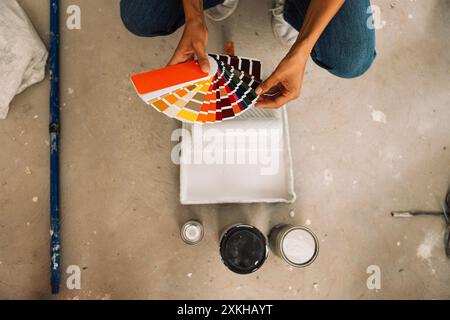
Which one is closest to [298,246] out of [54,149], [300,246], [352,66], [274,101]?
[300,246]

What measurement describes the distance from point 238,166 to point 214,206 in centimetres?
17

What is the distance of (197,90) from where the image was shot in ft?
2.67

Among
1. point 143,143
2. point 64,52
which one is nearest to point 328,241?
point 143,143

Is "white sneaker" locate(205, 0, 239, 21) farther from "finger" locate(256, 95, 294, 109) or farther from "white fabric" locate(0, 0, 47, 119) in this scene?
"white fabric" locate(0, 0, 47, 119)

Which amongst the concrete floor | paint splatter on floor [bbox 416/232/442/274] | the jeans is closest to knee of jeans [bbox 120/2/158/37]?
the jeans

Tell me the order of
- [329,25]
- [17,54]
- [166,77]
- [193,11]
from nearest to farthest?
[166,77] < [193,11] < [329,25] < [17,54]

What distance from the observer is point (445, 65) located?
1.31m

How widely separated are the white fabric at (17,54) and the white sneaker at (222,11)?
0.55 metres

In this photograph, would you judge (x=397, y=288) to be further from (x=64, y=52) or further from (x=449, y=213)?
(x=64, y=52)

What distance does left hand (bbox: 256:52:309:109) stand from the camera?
0.89 meters

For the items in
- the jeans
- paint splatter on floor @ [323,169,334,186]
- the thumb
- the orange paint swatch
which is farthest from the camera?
paint splatter on floor @ [323,169,334,186]

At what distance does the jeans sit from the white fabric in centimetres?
33

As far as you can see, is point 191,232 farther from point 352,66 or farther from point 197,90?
point 352,66

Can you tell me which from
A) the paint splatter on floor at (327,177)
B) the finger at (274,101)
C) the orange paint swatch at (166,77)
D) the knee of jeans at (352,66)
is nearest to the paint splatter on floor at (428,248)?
the paint splatter on floor at (327,177)
